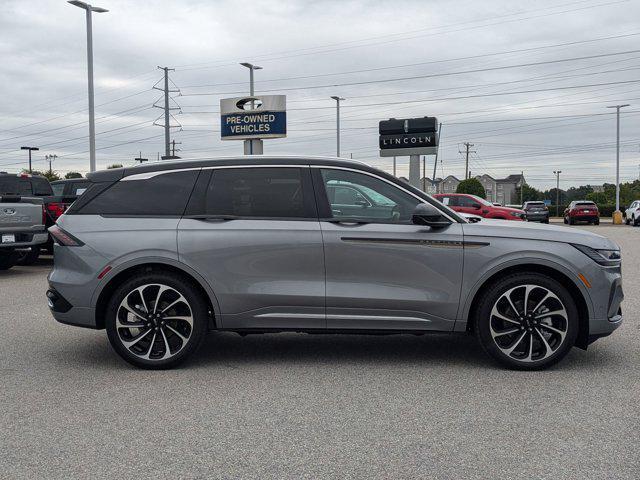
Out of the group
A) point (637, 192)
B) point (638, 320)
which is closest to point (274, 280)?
point (638, 320)

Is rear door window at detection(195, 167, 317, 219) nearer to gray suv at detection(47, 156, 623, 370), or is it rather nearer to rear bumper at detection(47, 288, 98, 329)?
gray suv at detection(47, 156, 623, 370)

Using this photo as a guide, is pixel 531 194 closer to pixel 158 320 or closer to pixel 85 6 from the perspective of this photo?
pixel 85 6

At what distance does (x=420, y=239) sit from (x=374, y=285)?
0.53 m

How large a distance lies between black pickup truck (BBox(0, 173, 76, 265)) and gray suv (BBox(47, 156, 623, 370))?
8569 millimetres

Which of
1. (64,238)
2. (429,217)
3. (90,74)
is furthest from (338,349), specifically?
(90,74)

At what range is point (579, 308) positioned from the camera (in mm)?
5367

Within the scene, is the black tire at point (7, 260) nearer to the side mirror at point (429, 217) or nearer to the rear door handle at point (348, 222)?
the rear door handle at point (348, 222)

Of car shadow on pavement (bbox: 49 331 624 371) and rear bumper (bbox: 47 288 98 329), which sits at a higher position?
rear bumper (bbox: 47 288 98 329)

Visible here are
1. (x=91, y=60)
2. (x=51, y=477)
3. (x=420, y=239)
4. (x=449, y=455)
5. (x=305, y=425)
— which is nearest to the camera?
(x=51, y=477)

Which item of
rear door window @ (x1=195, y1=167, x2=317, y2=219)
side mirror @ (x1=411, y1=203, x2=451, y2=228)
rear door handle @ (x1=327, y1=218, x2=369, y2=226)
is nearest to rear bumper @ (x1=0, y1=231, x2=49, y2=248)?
rear door window @ (x1=195, y1=167, x2=317, y2=219)

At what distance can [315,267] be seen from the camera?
17.6ft

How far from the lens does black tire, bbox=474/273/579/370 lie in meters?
5.25

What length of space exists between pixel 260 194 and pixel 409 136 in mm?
27202

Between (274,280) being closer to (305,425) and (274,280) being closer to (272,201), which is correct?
(272,201)
